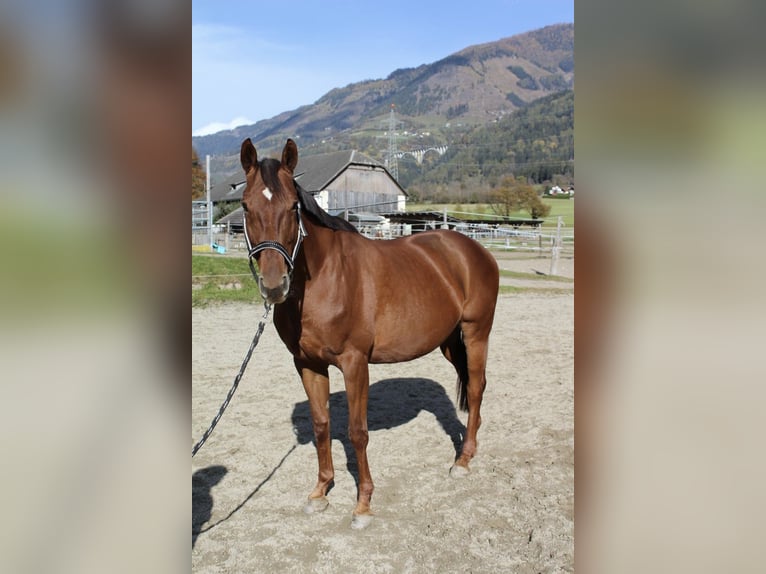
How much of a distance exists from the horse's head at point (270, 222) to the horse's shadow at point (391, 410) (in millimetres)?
2030

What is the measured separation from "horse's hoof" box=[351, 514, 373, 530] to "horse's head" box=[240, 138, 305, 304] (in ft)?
5.10

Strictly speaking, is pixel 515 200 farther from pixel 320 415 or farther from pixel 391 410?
pixel 320 415

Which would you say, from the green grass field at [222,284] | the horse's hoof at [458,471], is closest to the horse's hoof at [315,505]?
the horse's hoof at [458,471]

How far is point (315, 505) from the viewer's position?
345 cm

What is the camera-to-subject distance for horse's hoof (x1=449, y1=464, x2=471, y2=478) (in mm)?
3905

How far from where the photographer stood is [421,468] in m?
4.07

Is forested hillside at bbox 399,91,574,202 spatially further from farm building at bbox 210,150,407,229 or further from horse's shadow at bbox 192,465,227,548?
horse's shadow at bbox 192,465,227,548

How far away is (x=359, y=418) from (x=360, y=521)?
61 cm

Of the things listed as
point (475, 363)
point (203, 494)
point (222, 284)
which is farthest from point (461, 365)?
point (222, 284)

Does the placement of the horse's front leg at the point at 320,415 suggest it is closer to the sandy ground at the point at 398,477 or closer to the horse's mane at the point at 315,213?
the sandy ground at the point at 398,477
